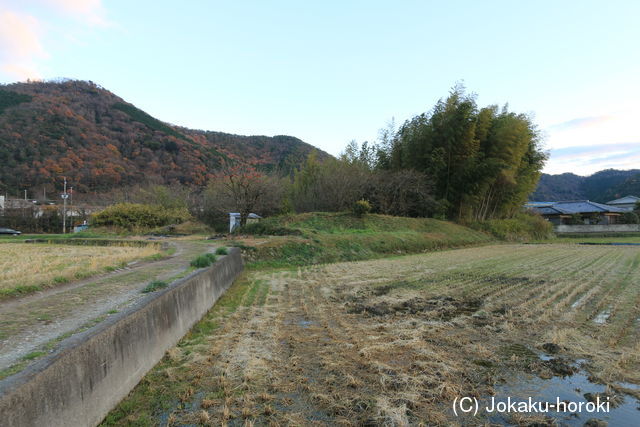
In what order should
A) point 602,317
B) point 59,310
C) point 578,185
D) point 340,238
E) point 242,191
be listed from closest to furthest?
point 59,310, point 602,317, point 340,238, point 242,191, point 578,185

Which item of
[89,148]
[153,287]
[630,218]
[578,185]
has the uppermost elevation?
[89,148]

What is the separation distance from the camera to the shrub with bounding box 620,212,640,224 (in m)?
34.6

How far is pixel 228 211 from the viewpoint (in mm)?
21469

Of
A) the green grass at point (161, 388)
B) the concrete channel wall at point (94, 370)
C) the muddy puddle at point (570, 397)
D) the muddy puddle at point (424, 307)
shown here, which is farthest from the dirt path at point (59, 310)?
the muddy puddle at point (570, 397)

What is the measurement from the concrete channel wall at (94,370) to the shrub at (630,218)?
43.9m

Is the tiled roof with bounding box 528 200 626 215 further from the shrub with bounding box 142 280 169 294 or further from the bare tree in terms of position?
the shrub with bounding box 142 280 169 294

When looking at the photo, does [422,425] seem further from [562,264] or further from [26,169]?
[26,169]

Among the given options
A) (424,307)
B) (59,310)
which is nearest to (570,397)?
(424,307)

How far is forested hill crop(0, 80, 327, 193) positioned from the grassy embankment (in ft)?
49.8

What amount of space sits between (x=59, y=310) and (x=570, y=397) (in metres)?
4.69

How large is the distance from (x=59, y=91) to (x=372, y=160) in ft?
180

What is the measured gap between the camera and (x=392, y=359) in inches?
134

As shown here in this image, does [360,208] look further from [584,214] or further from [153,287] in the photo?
[584,214]

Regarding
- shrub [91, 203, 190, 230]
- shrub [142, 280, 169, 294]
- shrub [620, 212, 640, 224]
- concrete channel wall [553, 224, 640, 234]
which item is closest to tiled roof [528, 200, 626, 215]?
shrub [620, 212, 640, 224]
